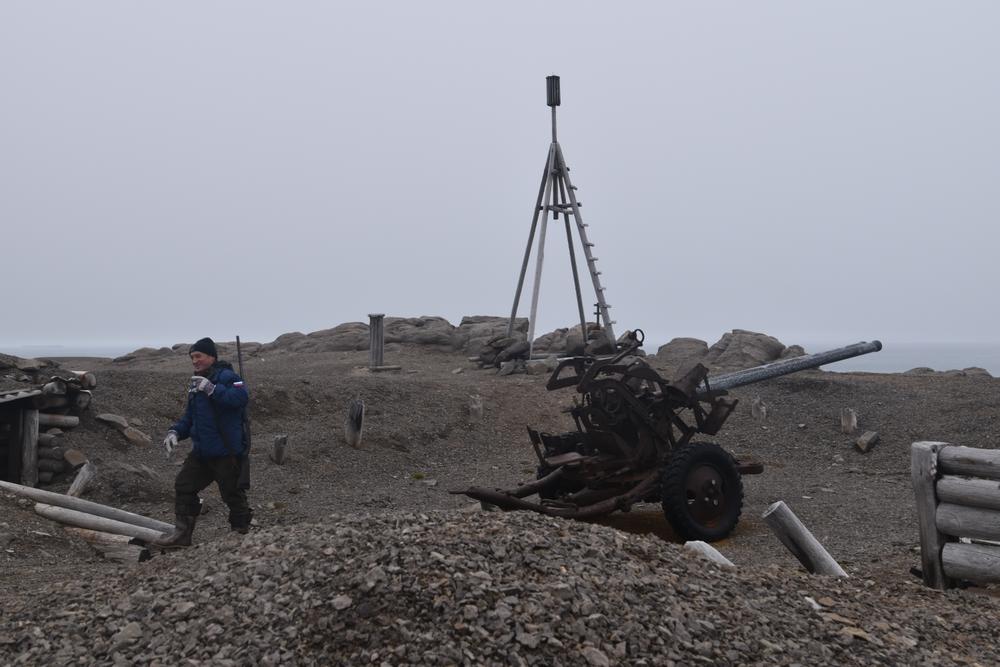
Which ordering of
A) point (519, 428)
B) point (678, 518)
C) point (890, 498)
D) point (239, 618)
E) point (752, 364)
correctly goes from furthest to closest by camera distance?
point (752, 364)
point (519, 428)
point (890, 498)
point (678, 518)
point (239, 618)

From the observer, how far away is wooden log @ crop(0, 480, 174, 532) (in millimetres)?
9820

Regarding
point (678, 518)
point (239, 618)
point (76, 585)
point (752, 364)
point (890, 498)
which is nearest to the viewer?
point (239, 618)

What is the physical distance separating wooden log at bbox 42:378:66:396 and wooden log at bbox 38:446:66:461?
802 millimetres

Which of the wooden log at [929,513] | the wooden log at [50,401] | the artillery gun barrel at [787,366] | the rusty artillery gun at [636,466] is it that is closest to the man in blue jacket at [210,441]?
the rusty artillery gun at [636,466]

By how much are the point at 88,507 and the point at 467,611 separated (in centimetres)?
694

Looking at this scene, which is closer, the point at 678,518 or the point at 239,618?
the point at 239,618

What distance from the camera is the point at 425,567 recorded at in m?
5.07

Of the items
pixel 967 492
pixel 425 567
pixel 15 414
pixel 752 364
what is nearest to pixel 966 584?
pixel 967 492

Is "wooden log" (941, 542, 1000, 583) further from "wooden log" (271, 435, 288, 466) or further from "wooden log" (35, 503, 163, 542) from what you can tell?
"wooden log" (271, 435, 288, 466)

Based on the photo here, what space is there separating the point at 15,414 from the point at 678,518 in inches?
328

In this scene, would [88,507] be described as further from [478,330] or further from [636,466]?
[478,330]

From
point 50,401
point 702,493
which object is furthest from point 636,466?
point 50,401

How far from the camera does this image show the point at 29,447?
11.8 meters

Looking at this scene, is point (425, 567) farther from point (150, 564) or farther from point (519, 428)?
point (519, 428)
